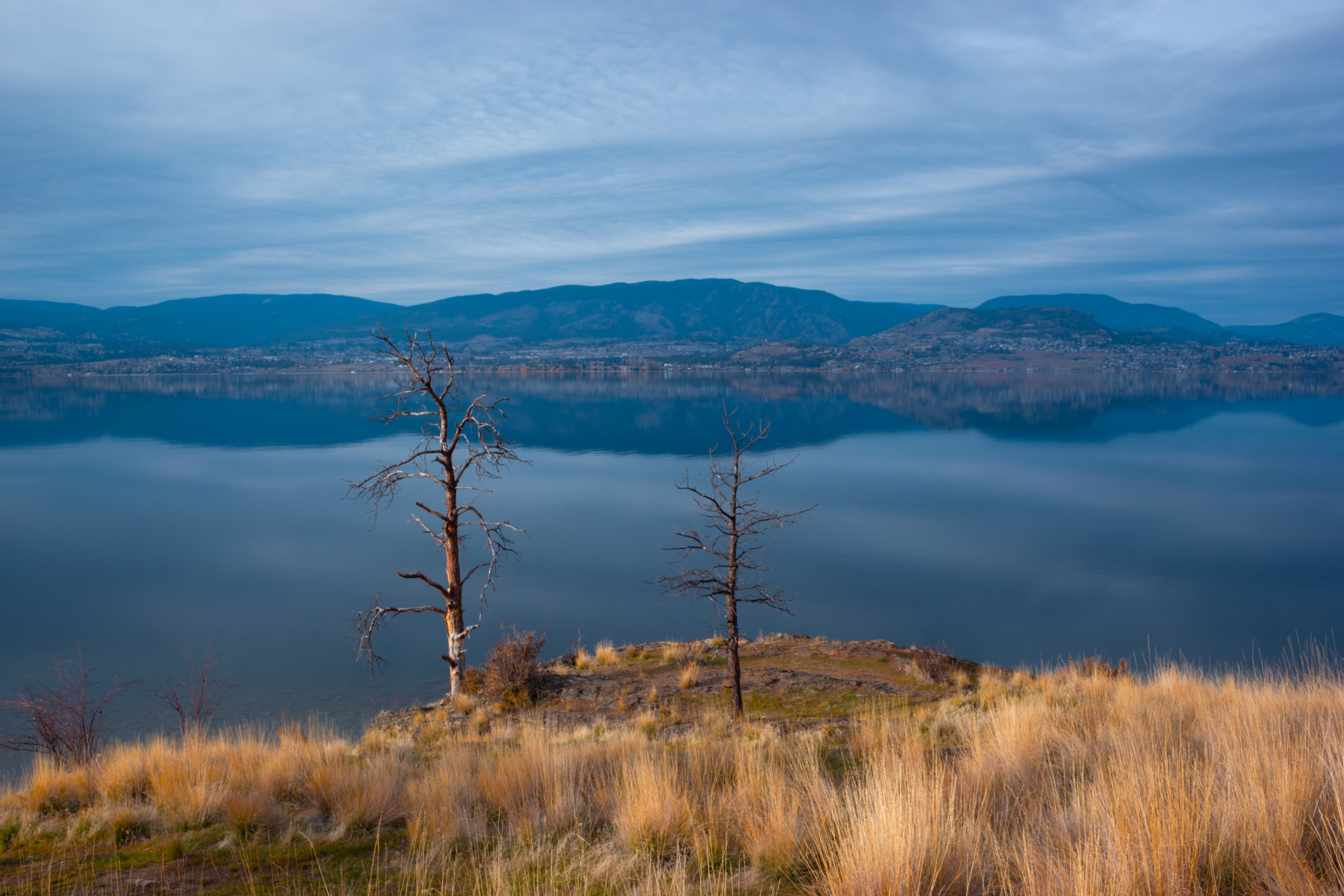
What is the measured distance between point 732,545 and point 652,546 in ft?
61.4

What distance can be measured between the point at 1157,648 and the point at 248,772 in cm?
1923

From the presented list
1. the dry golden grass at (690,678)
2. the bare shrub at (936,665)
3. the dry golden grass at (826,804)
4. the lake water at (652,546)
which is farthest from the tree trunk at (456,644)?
the bare shrub at (936,665)

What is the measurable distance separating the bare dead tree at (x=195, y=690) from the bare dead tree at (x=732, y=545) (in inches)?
333

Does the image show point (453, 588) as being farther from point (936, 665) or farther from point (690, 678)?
point (936, 665)

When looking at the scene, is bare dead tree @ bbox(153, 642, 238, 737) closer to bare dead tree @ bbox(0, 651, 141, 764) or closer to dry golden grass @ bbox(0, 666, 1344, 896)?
bare dead tree @ bbox(0, 651, 141, 764)

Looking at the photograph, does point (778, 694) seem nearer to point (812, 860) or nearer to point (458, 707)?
point (458, 707)

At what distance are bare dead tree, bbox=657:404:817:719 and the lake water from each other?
46.3 inches

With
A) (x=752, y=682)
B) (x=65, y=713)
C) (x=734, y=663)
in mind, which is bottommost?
(x=65, y=713)

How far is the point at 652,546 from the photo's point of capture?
94.7ft

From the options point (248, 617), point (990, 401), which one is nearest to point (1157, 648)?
point (248, 617)

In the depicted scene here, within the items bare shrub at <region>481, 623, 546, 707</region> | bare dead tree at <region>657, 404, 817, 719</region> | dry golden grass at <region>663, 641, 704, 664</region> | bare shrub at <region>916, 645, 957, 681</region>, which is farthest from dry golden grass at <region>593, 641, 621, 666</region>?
bare shrub at <region>916, 645, 957, 681</region>

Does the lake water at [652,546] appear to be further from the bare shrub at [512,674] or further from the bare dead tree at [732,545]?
the bare shrub at [512,674]

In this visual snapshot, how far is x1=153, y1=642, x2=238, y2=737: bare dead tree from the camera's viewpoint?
13.7 metres

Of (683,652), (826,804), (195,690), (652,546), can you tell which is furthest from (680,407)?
(826,804)
